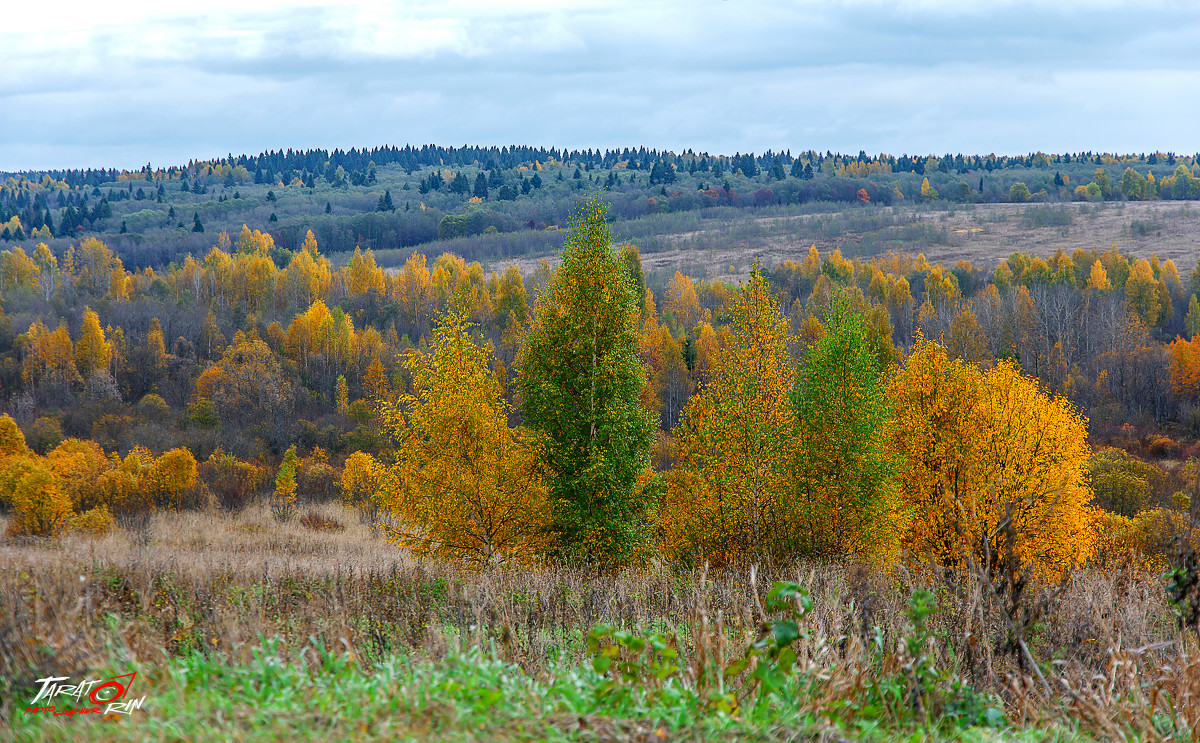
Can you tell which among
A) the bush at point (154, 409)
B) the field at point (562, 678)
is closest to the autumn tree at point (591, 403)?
the field at point (562, 678)

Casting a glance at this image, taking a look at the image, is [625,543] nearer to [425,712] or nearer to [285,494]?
[425,712]

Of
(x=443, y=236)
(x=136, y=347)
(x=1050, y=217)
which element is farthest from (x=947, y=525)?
(x=1050, y=217)

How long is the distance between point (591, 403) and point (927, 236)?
544 feet

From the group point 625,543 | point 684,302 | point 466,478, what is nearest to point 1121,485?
point 625,543

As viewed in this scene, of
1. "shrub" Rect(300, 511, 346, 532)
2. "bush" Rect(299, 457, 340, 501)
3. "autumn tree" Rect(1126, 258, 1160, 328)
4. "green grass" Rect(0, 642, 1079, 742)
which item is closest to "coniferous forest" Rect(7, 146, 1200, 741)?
"green grass" Rect(0, 642, 1079, 742)

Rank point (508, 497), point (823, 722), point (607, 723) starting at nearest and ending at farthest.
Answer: point (607, 723) < point (823, 722) < point (508, 497)

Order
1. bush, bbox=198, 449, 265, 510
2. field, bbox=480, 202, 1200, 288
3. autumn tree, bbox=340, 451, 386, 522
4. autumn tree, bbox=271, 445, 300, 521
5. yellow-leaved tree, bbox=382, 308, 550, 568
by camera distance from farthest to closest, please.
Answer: field, bbox=480, 202, 1200, 288, bush, bbox=198, 449, 265, 510, autumn tree, bbox=340, 451, 386, 522, autumn tree, bbox=271, 445, 300, 521, yellow-leaved tree, bbox=382, 308, 550, 568

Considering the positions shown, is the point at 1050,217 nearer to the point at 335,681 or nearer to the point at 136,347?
the point at 136,347

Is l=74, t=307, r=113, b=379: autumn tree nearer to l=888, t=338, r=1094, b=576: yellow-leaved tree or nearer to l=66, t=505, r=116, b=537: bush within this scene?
l=66, t=505, r=116, b=537: bush

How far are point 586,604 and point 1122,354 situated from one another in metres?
83.2

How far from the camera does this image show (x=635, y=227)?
192750mm

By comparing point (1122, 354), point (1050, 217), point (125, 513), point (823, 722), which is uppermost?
point (1050, 217)

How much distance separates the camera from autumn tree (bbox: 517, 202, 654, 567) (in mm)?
19547

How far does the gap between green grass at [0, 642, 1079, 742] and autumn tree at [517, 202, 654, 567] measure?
14.4m
